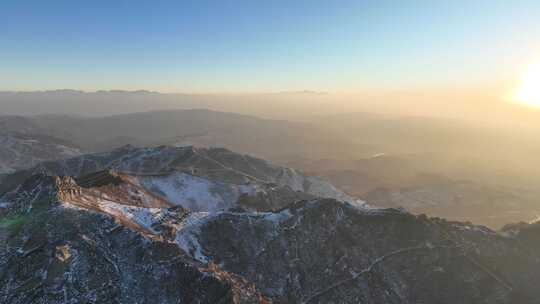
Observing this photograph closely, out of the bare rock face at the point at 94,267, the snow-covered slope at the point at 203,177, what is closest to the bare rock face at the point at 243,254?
the bare rock face at the point at 94,267

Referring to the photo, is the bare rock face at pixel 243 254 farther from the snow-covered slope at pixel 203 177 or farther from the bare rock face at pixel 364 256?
the snow-covered slope at pixel 203 177

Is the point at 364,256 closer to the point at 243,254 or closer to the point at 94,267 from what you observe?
the point at 243,254

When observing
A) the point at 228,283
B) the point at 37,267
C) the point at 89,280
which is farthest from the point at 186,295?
the point at 37,267

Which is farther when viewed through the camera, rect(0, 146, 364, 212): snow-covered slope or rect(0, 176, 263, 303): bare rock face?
rect(0, 146, 364, 212): snow-covered slope

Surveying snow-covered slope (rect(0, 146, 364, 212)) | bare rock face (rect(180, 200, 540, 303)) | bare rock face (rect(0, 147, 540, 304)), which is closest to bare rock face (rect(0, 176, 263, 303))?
bare rock face (rect(0, 147, 540, 304))

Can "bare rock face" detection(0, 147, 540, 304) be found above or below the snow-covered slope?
above

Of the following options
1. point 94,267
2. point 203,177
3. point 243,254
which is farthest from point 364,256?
point 203,177

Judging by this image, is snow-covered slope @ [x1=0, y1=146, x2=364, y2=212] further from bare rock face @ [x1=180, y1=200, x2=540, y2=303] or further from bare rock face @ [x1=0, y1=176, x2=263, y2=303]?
bare rock face @ [x1=0, y1=176, x2=263, y2=303]

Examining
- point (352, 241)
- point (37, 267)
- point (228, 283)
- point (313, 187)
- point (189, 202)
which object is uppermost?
point (37, 267)

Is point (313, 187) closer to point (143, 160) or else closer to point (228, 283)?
point (143, 160)

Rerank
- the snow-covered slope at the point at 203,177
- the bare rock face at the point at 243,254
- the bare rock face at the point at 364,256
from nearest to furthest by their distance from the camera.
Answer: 1. the bare rock face at the point at 243,254
2. the bare rock face at the point at 364,256
3. the snow-covered slope at the point at 203,177

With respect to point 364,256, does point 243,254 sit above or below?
above
